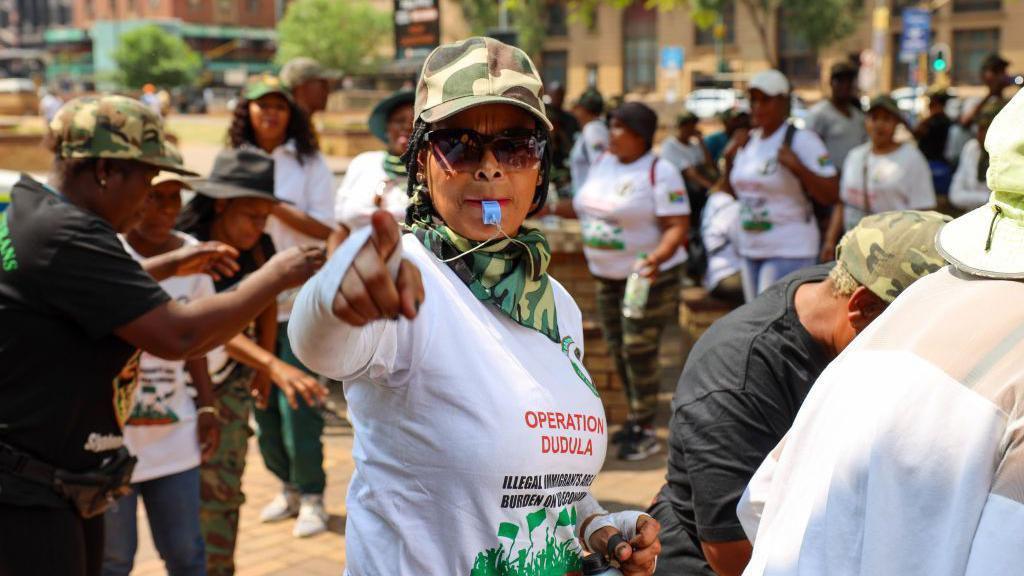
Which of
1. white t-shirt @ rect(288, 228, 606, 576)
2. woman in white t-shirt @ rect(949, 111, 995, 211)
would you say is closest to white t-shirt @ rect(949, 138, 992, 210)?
woman in white t-shirt @ rect(949, 111, 995, 211)

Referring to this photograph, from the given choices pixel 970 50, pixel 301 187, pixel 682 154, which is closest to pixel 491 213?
pixel 301 187

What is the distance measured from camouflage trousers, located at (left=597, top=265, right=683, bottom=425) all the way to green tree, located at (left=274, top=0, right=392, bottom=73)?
58.5m

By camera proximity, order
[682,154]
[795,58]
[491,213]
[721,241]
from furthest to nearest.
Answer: [795,58] → [682,154] → [721,241] → [491,213]

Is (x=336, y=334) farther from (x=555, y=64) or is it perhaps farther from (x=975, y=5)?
(x=555, y=64)

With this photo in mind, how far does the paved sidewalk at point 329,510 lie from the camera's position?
17.8 ft

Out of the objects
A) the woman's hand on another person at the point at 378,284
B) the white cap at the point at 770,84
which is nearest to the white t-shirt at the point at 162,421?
the woman's hand on another person at the point at 378,284

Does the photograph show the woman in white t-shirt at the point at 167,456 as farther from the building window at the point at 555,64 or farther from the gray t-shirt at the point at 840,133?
the building window at the point at 555,64

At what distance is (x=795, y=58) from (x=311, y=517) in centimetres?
5693

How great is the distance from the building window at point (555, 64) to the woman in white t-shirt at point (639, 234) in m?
59.4

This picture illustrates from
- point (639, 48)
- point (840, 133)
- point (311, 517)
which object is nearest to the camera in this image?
point (311, 517)

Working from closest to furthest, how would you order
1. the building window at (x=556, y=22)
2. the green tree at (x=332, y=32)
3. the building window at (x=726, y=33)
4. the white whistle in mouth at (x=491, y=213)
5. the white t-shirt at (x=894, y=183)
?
the white whistle in mouth at (x=491, y=213) < the white t-shirt at (x=894, y=183) < the building window at (x=726, y=33) < the green tree at (x=332, y=32) < the building window at (x=556, y=22)

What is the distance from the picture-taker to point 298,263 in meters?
3.04

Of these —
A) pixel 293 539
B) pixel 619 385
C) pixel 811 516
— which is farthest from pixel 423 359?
pixel 619 385

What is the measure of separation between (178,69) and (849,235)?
69.6 meters
